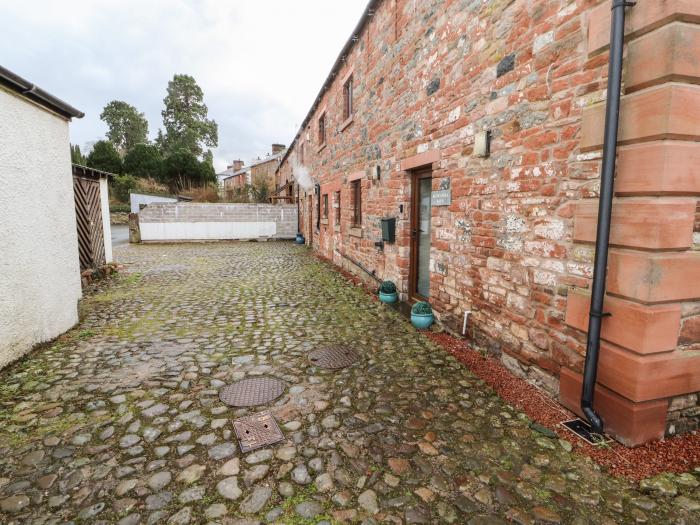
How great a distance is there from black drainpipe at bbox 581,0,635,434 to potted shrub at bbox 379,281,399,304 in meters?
3.77

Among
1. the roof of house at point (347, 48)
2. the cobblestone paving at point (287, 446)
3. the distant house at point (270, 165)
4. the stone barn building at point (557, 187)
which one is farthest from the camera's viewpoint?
the distant house at point (270, 165)

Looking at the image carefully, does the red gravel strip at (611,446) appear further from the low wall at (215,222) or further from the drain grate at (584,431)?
the low wall at (215,222)

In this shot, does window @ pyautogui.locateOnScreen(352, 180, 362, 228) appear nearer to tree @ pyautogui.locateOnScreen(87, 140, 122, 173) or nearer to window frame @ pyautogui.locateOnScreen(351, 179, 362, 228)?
window frame @ pyautogui.locateOnScreen(351, 179, 362, 228)

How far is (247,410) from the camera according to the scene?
3.14m

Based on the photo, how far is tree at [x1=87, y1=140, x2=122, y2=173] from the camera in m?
31.7

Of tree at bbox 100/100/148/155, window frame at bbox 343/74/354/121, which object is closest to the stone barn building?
window frame at bbox 343/74/354/121

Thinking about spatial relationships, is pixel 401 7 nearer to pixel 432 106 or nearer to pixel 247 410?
pixel 432 106

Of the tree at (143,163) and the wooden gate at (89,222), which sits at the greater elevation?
the tree at (143,163)

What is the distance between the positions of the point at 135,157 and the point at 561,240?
3665cm

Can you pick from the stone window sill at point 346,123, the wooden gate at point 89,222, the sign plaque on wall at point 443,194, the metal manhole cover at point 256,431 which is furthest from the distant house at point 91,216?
the sign plaque on wall at point 443,194

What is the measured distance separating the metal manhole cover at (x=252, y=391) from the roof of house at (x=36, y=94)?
12.4 ft

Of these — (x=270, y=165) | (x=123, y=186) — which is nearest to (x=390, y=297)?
(x=123, y=186)

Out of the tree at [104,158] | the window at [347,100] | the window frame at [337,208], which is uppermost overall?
the tree at [104,158]

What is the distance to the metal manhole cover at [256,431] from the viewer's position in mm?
2688
